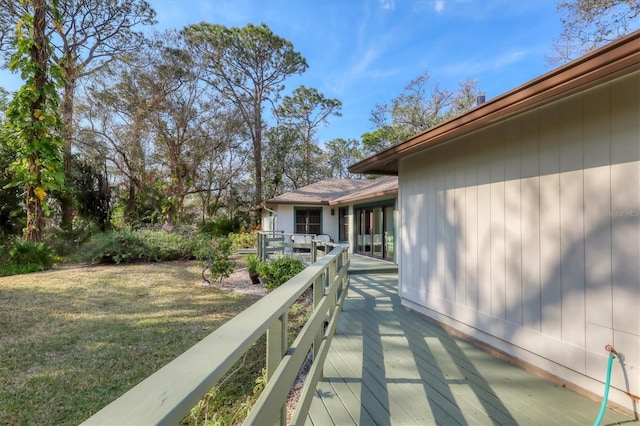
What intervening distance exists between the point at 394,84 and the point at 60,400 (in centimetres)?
2067

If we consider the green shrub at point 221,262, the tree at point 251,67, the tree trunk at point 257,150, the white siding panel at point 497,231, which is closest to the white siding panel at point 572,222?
the white siding panel at point 497,231

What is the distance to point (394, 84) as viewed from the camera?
1925 centimetres

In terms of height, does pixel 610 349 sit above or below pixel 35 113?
below

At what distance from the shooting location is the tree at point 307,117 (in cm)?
2384

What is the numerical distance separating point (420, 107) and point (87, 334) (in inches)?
774

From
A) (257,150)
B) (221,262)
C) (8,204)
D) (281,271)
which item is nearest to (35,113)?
(8,204)

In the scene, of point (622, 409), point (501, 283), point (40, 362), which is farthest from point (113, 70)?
point (622, 409)

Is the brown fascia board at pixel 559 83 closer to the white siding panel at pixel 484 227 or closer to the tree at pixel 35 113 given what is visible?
the white siding panel at pixel 484 227

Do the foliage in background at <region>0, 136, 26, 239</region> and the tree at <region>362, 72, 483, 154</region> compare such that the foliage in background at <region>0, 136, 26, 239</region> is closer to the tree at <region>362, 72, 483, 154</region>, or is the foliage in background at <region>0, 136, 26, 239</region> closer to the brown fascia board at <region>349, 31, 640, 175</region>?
the brown fascia board at <region>349, 31, 640, 175</region>

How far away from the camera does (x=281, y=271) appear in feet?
20.5

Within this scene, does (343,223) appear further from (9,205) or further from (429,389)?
(9,205)

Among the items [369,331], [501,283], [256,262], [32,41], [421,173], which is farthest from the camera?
[32,41]

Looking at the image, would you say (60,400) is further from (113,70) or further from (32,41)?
(113,70)

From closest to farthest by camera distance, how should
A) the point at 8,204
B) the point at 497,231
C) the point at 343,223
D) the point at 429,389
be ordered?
the point at 429,389
the point at 497,231
the point at 8,204
the point at 343,223
